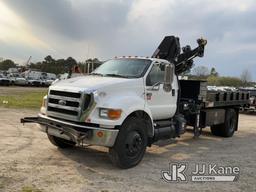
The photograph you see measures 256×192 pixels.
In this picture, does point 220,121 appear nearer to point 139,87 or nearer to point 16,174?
point 139,87

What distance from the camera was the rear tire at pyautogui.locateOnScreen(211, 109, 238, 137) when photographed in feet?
44.2

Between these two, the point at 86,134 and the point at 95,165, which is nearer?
the point at 86,134

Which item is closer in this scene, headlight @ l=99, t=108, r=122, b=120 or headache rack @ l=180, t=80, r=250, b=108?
headlight @ l=99, t=108, r=122, b=120

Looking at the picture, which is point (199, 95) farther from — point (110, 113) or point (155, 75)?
Result: point (110, 113)

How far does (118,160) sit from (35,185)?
74.7 inches

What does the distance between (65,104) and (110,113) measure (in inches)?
41.9

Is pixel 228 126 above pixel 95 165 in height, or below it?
above

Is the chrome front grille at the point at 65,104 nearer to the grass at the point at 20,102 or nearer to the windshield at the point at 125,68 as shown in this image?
the windshield at the point at 125,68

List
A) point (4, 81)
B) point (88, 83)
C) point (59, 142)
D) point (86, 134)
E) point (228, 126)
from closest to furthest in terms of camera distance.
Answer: point (86, 134) < point (88, 83) < point (59, 142) < point (228, 126) < point (4, 81)

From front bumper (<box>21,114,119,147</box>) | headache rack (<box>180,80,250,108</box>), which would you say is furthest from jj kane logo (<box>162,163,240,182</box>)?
headache rack (<box>180,80,250,108</box>)

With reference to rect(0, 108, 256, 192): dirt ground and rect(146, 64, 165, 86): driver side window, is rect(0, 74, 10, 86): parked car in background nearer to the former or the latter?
rect(0, 108, 256, 192): dirt ground

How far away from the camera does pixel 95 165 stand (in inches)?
315

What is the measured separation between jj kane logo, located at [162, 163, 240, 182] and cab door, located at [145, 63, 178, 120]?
4.43ft

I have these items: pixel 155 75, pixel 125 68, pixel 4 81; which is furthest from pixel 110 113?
pixel 4 81
